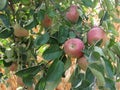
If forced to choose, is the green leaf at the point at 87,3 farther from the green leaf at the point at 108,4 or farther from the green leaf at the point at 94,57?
the green leaf at the point at 94,57

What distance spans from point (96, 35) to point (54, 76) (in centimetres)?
17

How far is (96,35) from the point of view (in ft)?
3.43

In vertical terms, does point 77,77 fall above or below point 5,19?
below

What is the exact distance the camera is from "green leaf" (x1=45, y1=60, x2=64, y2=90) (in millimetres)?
1062

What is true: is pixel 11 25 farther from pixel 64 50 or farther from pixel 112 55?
pixel 112 55

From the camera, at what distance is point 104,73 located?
0.97 metres

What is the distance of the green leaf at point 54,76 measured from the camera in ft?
3.49

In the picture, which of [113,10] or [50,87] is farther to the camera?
[113,10]

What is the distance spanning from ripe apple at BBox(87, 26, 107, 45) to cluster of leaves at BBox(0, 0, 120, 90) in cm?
2

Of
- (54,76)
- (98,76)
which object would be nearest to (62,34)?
(54,76)

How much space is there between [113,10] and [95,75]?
374 mm

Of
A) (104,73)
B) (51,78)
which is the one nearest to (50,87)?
(51,78)

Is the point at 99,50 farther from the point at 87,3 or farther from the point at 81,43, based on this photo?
the point at 87,3

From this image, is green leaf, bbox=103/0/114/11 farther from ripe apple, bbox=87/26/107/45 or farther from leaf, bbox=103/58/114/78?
leaf, bbox=103/58/114/78
